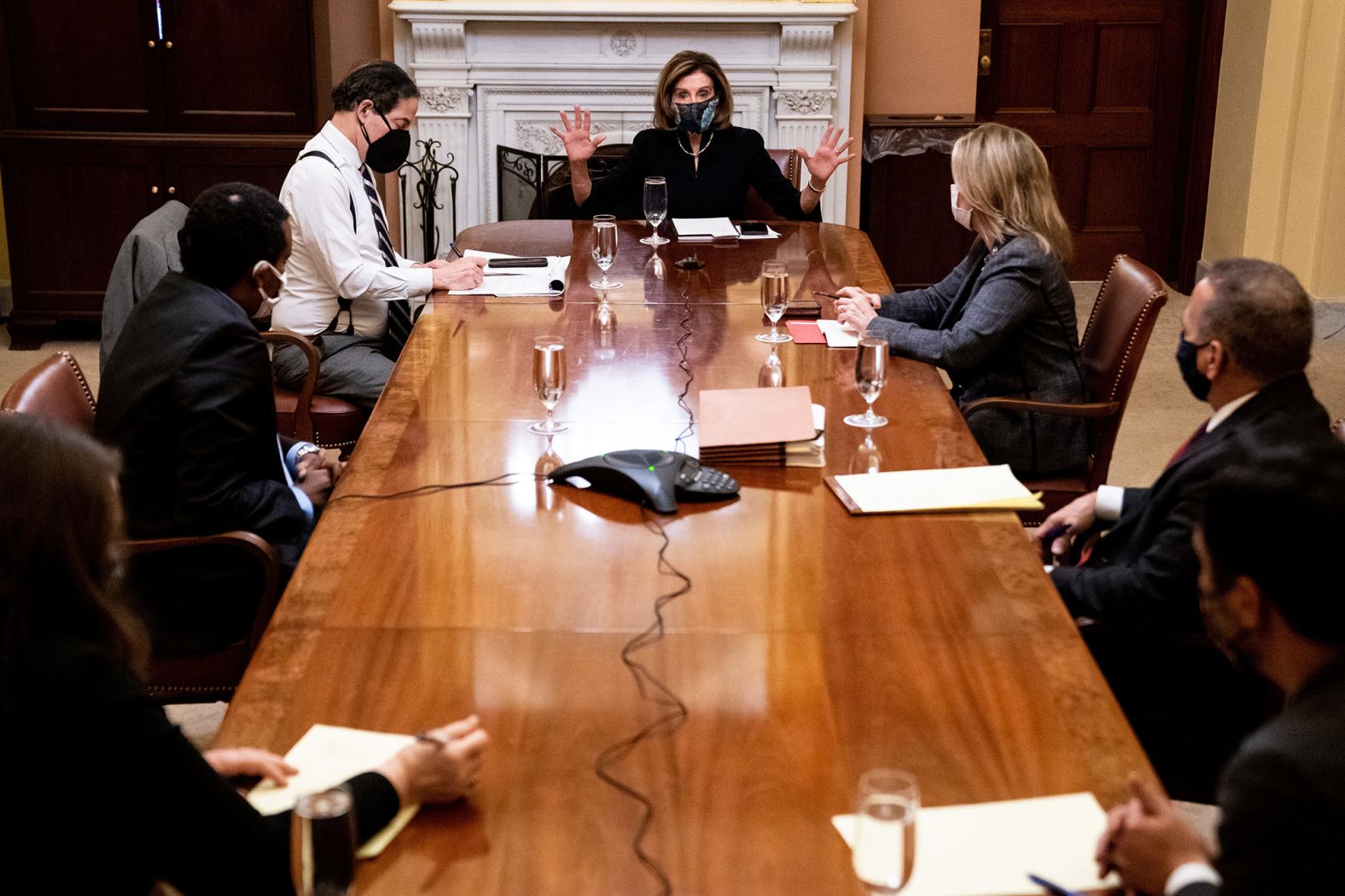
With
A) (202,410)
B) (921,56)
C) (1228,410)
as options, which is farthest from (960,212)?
(921,56)

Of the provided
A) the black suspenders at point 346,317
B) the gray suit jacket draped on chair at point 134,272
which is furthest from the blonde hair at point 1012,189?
the gray suit jacket draped on chair at point 134,272

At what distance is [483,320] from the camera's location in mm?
3383

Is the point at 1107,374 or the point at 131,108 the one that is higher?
the point at 131,108

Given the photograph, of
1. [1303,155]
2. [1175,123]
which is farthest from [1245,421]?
[1175,123]

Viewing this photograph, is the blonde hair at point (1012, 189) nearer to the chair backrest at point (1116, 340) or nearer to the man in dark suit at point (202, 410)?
the chair backrest at point (1116, 340)

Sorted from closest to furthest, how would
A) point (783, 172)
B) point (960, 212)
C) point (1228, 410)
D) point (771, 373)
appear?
point (1228, 410), point (771, 373), point (960, 212), point (783, 172)

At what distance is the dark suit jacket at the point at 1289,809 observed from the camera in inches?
47.0

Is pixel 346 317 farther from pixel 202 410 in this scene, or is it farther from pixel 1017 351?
pixel 1017 351

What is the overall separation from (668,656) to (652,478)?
53 centimetres

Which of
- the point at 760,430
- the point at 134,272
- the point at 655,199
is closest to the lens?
the point at 760,430

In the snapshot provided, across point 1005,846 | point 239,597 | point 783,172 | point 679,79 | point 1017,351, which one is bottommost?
point 239,597

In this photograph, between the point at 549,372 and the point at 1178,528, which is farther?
the point at 549,372

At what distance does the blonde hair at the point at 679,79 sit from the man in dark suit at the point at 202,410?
2.34m

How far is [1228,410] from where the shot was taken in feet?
7.52
